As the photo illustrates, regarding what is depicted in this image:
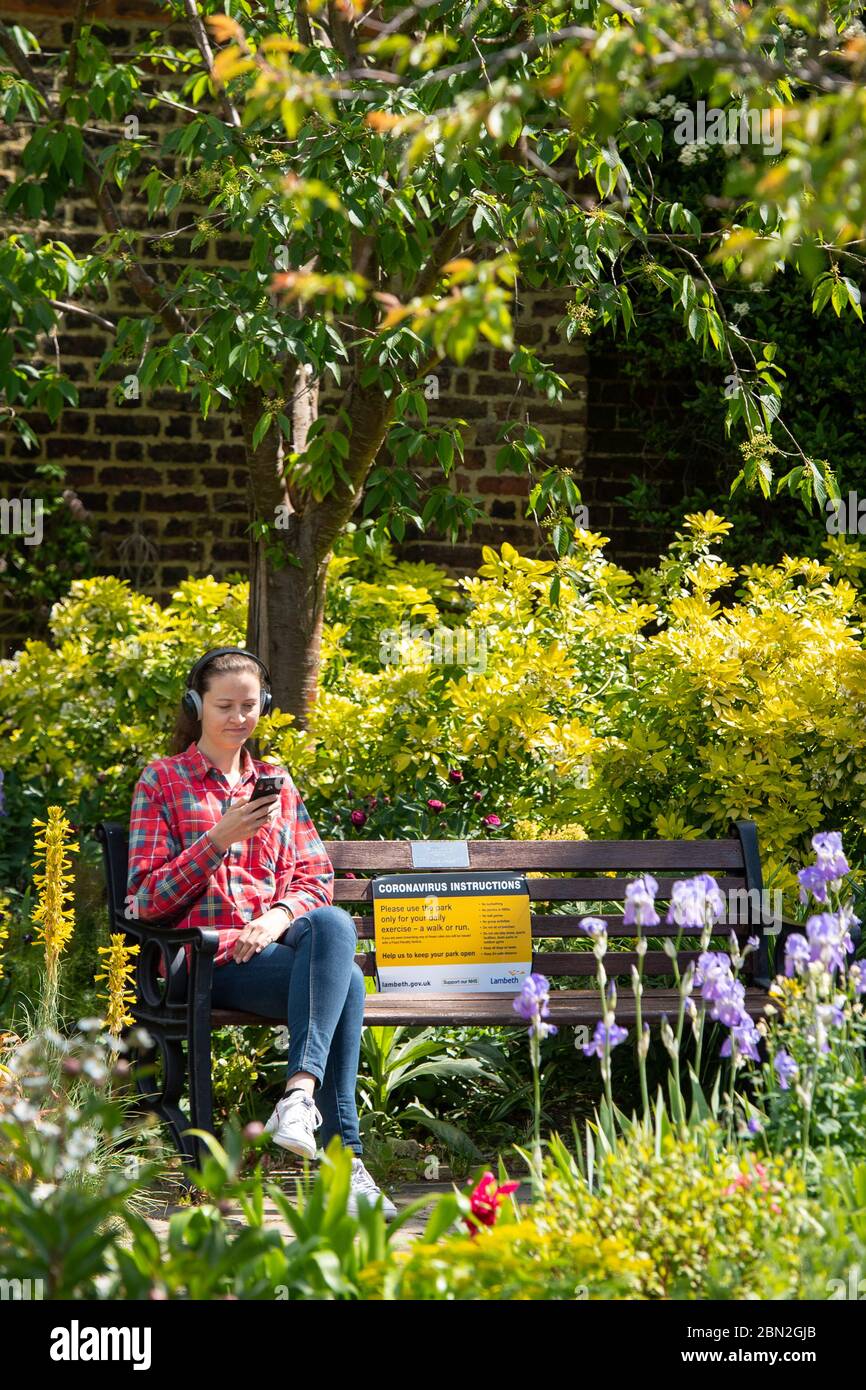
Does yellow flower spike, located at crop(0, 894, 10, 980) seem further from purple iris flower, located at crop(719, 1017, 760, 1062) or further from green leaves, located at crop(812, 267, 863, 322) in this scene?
green leaves, located at crop(812, 267, 863, 322)

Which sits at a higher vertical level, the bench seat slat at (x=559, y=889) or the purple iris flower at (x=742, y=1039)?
the bench seat slat at (x=559, y=889)

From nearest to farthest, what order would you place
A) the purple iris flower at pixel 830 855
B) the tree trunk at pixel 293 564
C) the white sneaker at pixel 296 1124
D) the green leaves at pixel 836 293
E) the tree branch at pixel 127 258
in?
the purple iris flower at pixel 830 855
the white sneaker at pixel 296 1124
the green leaves at pixel 836 293
the tree branch at pixel 127 258
the tree trunk at pixel 293 564

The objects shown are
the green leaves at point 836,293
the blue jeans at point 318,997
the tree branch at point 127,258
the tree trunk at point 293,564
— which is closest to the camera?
the blue jeans at point 318,997

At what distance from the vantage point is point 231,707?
412 centimetres

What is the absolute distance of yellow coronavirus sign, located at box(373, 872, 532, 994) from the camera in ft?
14.1

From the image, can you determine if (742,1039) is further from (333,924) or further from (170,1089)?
(170,1089)

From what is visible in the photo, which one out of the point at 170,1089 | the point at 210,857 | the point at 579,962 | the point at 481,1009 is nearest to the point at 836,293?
the point at 579,962

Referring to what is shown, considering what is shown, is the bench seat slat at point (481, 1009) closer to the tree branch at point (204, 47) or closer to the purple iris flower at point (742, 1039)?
the purple iris flower at point (742, 1039)

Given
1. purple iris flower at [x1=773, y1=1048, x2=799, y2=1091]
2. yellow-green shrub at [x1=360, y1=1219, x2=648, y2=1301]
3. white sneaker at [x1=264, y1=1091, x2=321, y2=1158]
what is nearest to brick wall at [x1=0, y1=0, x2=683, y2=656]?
white sneaker at [x1=264, y1=1091, x2=321, y2=1158]

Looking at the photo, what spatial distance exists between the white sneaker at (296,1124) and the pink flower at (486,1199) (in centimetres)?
100

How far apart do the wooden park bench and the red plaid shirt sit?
0.40ft
